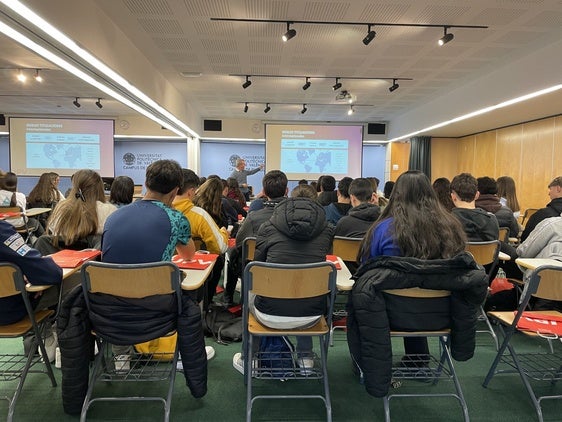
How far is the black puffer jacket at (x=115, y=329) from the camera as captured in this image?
5.87 feet

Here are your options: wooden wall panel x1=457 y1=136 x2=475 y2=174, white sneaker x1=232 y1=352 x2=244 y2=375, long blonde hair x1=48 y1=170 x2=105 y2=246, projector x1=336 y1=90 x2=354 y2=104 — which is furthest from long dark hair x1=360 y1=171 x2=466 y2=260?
wooden wall panel x1=457 y1=136 x2=475 y2=174

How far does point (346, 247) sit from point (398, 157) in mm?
8539

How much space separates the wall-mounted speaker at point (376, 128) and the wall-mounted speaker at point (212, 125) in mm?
4349

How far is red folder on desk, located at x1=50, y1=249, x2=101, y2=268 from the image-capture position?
2.04 meters

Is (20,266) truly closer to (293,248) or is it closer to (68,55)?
(293,248)

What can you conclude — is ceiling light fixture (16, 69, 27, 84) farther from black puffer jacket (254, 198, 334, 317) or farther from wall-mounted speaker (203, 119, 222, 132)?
black puffer jacket (254, 198, 334, 317)

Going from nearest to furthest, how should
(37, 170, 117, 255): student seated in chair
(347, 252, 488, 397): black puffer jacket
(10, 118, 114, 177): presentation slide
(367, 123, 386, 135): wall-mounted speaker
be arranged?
(347, 252, 488, 397): black puffer jacket
(37, 170, 117, 255): student seated in chair
(10, 118, 114, 177): presentation slide
(367, 123, 386, 135): wall-mounted speaker

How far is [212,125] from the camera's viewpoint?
35.2 ft

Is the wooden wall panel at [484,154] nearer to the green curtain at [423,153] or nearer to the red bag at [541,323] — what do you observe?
the green curtain at [423,153]

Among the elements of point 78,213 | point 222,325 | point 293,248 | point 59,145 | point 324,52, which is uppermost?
point 324,52

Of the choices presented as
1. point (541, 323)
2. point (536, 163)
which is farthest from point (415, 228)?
point (536, 163)

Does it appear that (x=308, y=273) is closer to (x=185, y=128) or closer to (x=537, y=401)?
(x=537, y=401)

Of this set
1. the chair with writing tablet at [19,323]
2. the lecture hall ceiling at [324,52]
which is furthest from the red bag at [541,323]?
the lecture hall ceiling at [324,52]

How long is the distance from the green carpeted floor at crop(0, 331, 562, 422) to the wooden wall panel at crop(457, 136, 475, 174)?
7.64 metres
